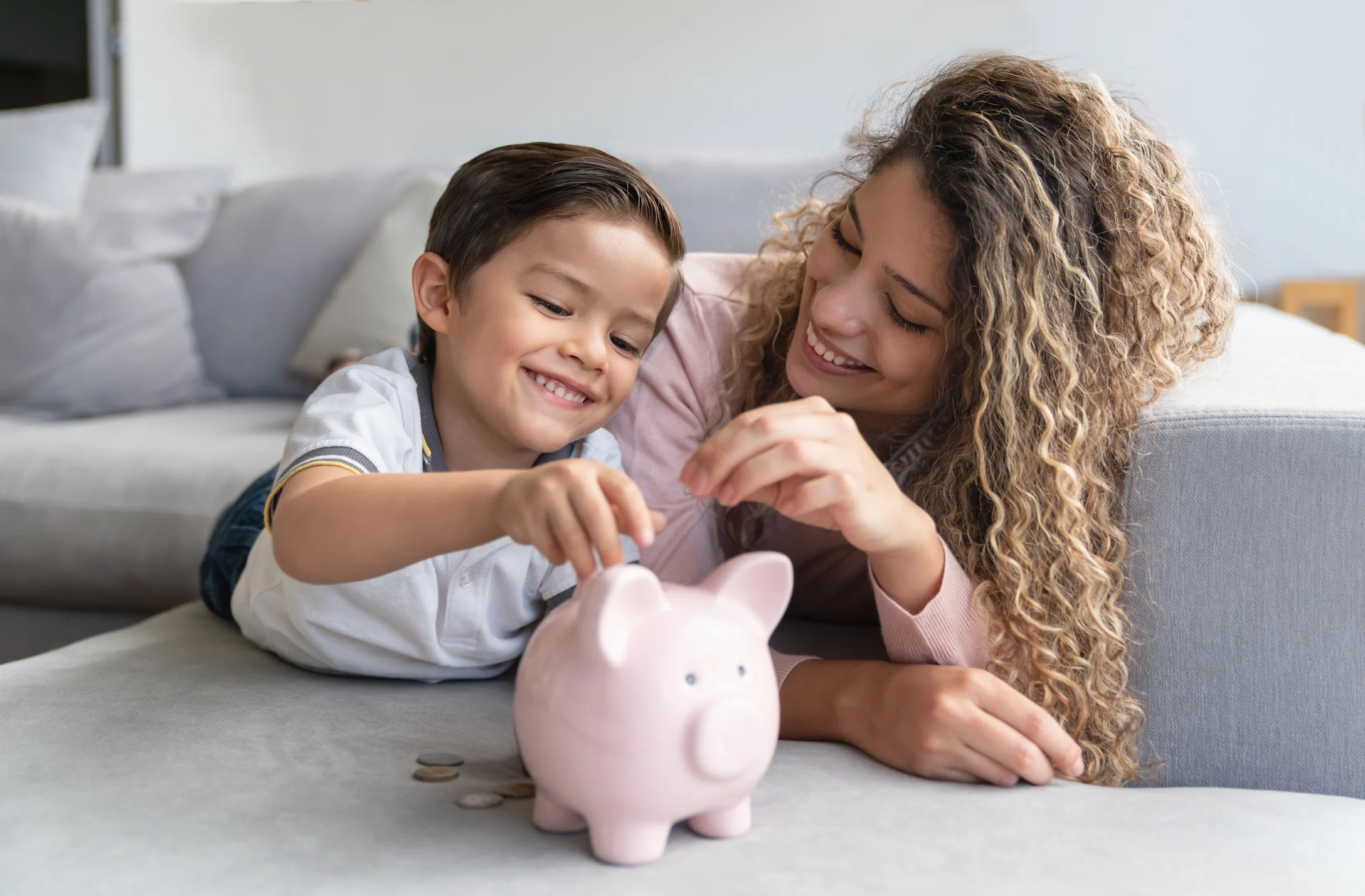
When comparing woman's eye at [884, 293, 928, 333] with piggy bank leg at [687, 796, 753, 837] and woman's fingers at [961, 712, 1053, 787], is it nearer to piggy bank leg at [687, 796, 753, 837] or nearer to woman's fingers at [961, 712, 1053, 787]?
woman's fingers at [961, 712, 1053, 787]

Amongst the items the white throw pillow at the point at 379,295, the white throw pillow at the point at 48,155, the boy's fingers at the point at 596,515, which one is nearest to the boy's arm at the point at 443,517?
the boy's fingers at the point at 596,515

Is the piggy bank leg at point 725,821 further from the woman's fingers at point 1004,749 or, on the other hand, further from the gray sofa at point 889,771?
the woman's fingers at point 1004,749

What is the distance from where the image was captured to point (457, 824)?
28.6 inches

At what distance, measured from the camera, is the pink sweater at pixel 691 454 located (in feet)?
3.74

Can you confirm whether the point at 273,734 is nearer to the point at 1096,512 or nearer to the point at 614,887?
the point at 614,887

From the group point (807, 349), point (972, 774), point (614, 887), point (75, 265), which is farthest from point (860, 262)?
point (75, 265)

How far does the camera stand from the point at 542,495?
0.67 meters

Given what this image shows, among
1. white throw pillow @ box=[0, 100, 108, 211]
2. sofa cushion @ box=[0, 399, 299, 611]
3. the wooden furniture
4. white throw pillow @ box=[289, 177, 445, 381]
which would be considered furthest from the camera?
white throw pillow @ box=[0, 100, 108, 211]

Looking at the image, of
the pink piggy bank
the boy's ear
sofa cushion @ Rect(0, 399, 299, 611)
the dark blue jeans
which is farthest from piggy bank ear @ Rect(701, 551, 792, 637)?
sofa cushion @ Rect(0, 399, 299, 611)

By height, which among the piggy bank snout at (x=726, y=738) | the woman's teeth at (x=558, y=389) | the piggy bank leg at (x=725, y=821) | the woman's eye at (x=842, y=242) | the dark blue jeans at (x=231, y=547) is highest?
the woman's eye at (x=842, y=242)

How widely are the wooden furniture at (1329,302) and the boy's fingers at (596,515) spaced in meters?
2.06

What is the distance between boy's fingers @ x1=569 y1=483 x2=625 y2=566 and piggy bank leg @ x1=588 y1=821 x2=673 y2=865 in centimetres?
16

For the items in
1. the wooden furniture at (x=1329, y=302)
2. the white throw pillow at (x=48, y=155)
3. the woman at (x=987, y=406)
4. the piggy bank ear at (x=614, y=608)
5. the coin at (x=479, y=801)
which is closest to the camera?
the piggy bank ear at (x=614, y=608)

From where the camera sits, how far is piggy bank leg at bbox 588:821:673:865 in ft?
2.19
